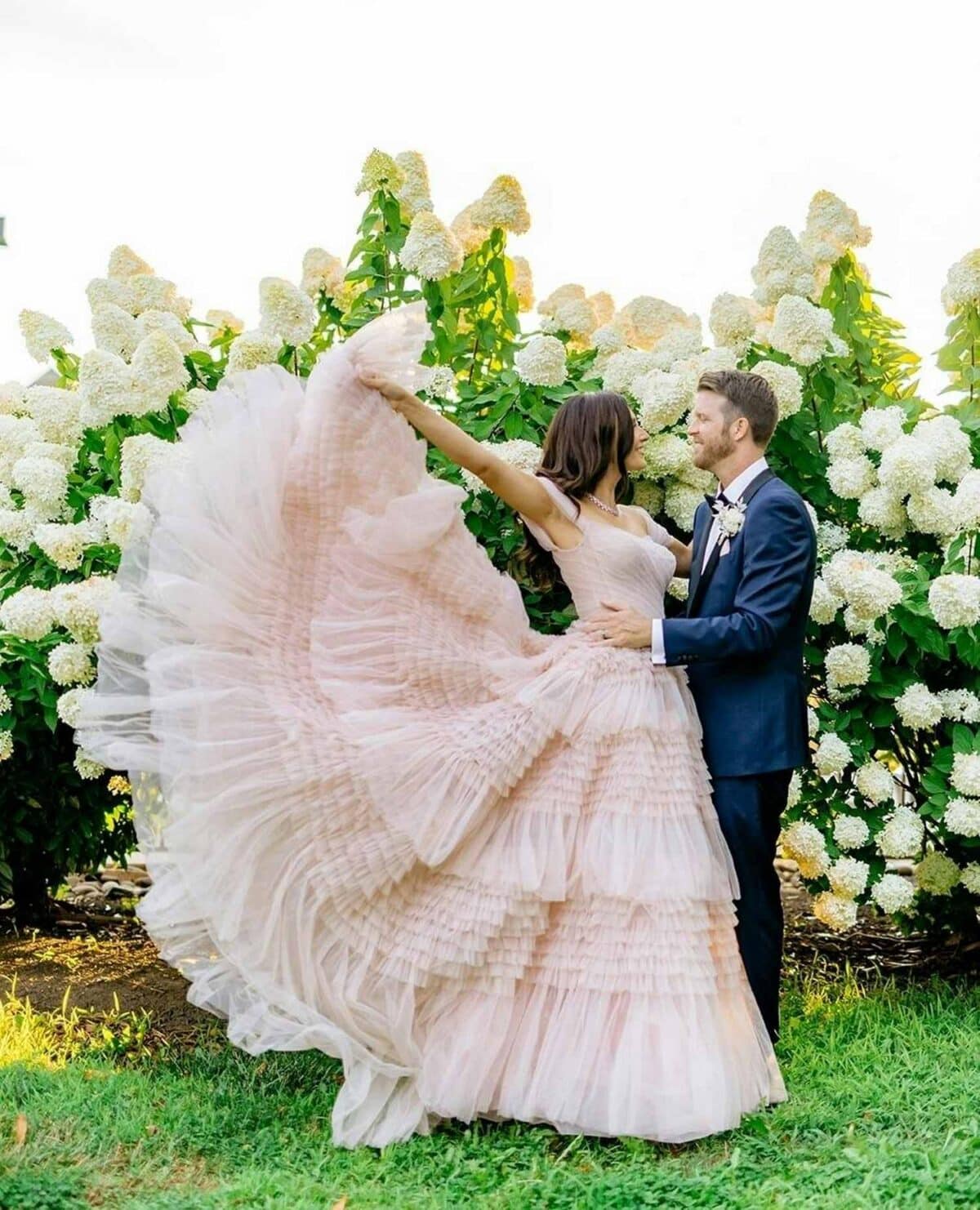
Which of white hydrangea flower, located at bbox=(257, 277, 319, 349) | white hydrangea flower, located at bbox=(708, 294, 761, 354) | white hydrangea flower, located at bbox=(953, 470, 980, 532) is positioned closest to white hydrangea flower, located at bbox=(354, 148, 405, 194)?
white hydrangea flower, located at bbox=(257, 277, 319, 349)

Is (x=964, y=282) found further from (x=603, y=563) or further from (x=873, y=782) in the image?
(x=603, y=563)

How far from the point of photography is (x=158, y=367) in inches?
190

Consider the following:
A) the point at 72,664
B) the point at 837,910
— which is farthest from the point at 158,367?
the point at 837,910

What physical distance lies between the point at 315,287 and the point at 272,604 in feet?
6.98

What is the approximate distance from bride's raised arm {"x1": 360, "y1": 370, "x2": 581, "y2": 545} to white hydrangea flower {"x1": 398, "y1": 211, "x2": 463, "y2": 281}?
3.82 ft

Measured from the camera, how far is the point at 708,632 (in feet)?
13.1

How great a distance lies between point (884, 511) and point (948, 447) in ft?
1.05

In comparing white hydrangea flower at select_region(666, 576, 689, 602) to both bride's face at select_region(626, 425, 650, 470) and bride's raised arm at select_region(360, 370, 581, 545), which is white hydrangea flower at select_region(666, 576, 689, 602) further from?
bride's raised arm at select_region(360, 370, 581, 545)

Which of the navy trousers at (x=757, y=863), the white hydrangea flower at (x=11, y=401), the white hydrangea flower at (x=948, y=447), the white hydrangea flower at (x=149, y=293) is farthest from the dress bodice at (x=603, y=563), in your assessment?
the white hydrangea flower at (x=11, y=401)

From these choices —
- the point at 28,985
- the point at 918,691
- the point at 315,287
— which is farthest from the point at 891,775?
the point at 28,985

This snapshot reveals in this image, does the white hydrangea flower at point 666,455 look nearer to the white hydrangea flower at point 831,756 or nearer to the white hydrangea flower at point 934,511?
the white hydrangea flower at point 934,511

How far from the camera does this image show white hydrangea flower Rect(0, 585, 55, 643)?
16.1 ft

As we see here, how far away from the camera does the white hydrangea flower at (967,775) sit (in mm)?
4621

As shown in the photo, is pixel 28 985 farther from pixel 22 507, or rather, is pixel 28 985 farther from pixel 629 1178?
pixel 629 1178
